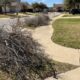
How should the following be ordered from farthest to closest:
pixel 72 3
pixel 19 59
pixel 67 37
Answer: pixel 72 3
pixel 67 37
pixel 19 59

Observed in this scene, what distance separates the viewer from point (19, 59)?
745 cm

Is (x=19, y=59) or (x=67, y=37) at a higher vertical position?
(x=19, y=59)

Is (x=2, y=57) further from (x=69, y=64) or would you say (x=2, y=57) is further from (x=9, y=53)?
(x=69, y=64)

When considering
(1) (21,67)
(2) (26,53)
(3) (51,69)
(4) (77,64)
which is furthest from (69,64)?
(1) (21,67)

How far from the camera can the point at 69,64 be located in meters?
9.20

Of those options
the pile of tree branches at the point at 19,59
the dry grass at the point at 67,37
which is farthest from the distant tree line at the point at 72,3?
the pile of tree branches at the point at 19,59

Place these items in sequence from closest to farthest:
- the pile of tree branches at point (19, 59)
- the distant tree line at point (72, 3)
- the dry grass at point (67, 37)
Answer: the pile of tree branches at point (19, 59), the dry grass at point (67, 37), the distant tree line at point (72, 3)

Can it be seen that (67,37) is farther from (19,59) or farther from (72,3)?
(72,3)

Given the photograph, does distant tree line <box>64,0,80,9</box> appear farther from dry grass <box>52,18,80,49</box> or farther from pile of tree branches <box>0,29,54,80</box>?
pile of tree branches <box>0,29,54,80</box>

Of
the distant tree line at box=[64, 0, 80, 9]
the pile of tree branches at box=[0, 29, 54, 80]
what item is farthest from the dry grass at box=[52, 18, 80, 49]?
the distant tree line at box=[64, 0, 80, 9]

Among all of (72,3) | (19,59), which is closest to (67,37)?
(19,59)

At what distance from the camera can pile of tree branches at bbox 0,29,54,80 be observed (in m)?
7.31

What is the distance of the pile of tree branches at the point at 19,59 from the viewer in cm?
731

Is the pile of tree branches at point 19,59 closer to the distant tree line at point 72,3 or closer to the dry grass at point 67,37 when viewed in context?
the dry grass at point 67,37
